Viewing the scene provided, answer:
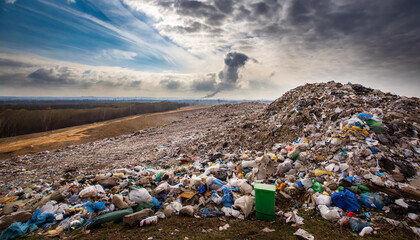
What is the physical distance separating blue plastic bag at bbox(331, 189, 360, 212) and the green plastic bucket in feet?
3.97

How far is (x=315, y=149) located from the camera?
16.6ft

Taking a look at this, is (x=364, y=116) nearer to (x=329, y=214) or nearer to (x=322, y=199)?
(x=322, y=199)

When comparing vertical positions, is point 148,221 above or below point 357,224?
below

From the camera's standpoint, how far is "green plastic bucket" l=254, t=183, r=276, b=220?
9.87ft

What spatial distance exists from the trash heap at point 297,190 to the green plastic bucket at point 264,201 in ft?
0.06

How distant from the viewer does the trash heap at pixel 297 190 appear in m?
3.05

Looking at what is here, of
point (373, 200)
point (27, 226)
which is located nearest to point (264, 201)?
point (373, 200)

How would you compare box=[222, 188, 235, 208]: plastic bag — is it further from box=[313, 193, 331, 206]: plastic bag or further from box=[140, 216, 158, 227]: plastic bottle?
box=[313, 193, 331, 206]: plastic bag

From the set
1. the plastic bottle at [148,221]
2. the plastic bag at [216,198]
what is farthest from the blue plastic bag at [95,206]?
the plastic bag at [216,198]

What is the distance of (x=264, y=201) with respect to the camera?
309 cm

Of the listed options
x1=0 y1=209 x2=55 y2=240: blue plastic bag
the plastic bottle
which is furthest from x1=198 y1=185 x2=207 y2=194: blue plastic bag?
x1=0 y1=209 x2=55 y2=240: blue plastic bag

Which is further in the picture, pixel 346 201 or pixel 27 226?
pixel 27 226

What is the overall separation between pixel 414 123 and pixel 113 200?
799 centimetres

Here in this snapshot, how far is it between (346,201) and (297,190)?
85cm
